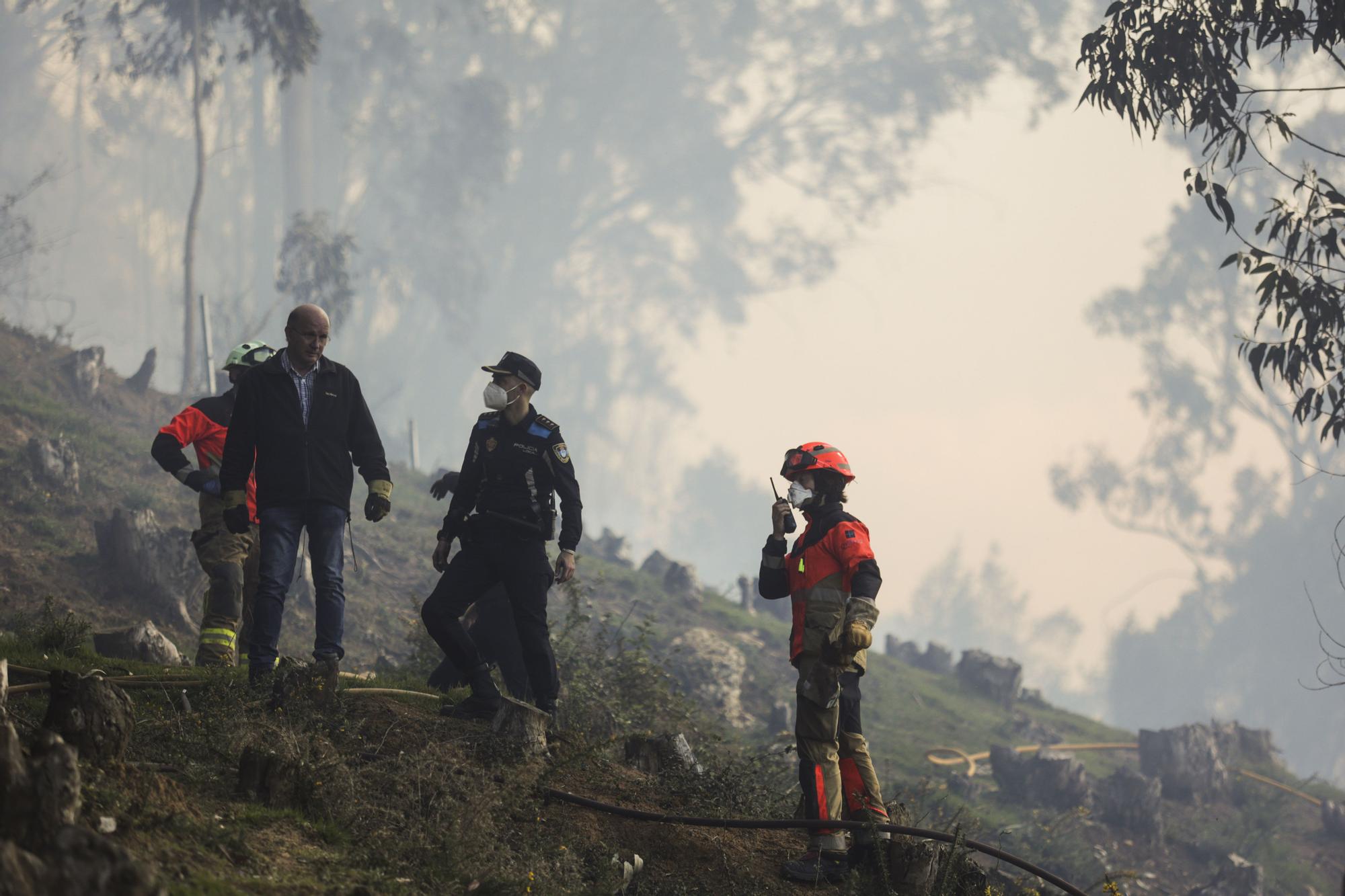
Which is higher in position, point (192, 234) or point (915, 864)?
point (192, 234)

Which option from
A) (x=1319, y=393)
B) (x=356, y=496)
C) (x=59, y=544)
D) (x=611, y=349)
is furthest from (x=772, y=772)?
(x=611, y=349)

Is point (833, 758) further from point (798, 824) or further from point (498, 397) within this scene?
point (498, 397)

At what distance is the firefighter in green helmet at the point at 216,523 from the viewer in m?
6.68

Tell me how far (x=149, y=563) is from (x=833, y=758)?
31.3ft

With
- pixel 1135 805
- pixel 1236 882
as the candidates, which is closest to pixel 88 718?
pixel 1236 882

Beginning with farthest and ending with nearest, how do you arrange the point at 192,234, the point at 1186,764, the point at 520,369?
the point at 192,234 < the point at 1186,764 < the point at 520,369

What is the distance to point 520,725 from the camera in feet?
18.7

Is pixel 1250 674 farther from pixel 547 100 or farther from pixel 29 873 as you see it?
pixel 29 873

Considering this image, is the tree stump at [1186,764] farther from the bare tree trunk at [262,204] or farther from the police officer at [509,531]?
the bare tree trunk at [262,204]

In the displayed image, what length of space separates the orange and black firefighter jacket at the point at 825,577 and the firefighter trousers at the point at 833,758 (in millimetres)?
139

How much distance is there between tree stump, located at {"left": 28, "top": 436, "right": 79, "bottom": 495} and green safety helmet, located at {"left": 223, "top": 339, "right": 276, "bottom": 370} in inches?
325

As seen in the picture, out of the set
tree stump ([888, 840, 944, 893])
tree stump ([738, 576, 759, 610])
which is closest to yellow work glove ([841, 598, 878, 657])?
tree stump ([888, 840, 944, 893])

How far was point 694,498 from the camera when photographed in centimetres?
8469

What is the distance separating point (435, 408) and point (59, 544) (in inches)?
1933
